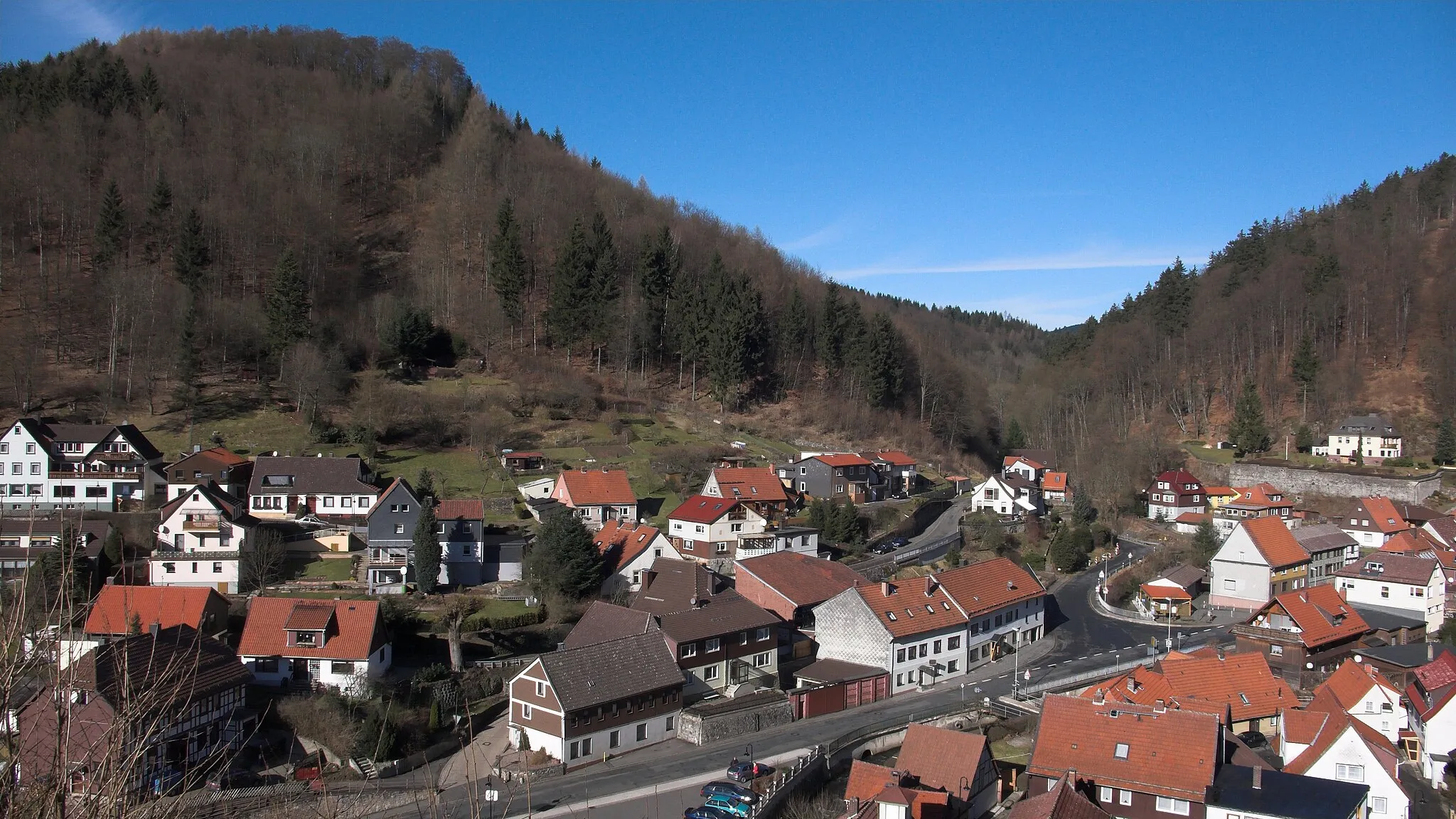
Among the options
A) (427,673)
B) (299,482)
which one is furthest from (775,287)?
(427,673)

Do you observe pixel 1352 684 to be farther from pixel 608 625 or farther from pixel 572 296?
pixel 572 296

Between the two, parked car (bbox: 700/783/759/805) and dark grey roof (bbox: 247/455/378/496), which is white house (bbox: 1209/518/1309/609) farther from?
dark grey roof (bbox: 247/455/378/496)

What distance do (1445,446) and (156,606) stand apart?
59.6 metres

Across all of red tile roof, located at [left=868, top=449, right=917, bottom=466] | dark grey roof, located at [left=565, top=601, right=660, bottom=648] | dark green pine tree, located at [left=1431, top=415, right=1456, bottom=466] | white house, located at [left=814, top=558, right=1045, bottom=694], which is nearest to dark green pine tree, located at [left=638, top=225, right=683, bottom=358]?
red tile roof, located at [left=868, top=449, right=917, bottom=466]

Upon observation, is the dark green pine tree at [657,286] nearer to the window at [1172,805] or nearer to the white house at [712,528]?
the white house at [712,528]

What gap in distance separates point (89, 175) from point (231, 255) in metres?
10.6

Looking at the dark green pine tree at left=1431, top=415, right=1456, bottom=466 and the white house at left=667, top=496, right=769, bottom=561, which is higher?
the dark green pine tree at left=1431, top=415, right=1456, bottom=466

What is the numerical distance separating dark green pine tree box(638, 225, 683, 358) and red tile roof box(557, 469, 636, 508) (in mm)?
20122

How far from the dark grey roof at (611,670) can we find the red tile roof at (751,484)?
15.5 m

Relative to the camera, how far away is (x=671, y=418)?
5506 centimetres

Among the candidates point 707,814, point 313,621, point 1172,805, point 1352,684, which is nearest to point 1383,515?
point 1352,684

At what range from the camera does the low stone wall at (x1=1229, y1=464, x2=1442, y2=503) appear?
50375 mm

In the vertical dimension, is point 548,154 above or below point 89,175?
above

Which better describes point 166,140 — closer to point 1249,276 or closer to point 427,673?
point 427,673
